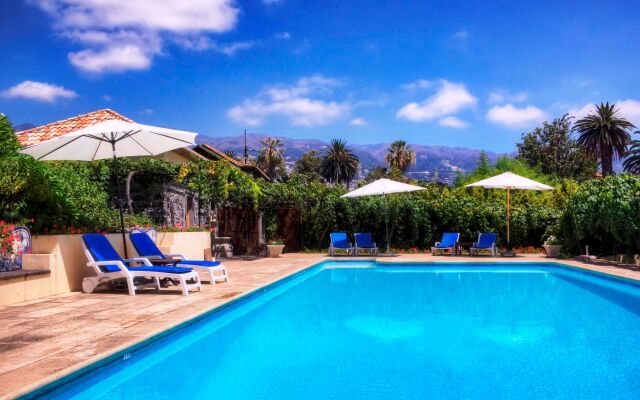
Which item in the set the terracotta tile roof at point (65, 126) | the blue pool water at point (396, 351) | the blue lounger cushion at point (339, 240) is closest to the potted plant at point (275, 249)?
the blue lounger cushion at point (339, 240)

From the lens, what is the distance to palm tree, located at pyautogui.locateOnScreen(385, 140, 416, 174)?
6538cm

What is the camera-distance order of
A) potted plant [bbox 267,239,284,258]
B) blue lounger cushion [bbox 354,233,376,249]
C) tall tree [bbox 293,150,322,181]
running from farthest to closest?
1. tall tree [bbox 293,150,322,181]
2. blue lounger cushion [bbox 354,233,376,249]
3. potted plant [bbox 267,239,284,258]

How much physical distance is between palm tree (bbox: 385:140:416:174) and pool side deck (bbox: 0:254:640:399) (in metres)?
57.9

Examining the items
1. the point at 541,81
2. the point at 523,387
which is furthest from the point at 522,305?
the point at 541,81

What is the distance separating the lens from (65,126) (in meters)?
18.1

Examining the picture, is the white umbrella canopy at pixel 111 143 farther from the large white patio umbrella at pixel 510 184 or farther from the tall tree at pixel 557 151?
the tall tree at pixel 557 151

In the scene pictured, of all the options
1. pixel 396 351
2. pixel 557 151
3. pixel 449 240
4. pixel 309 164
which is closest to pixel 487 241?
pixel 449 240

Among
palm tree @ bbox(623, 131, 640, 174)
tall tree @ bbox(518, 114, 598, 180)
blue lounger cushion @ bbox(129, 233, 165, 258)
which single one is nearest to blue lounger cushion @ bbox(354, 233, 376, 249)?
blue lounger cushion @ bbox(129, 233, 165, 258)

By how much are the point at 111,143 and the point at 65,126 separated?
10.7 meters

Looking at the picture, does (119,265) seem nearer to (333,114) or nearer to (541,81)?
(541,81)

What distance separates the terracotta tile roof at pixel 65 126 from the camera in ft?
57.4

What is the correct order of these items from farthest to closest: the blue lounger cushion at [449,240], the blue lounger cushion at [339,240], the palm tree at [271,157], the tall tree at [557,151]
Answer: the palm tree at [271,157], the tall tree at [557,151], the blue lounger cushion at [339,240], the blue lounger cushion at [449,240]

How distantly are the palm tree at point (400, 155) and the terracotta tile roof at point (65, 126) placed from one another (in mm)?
48698

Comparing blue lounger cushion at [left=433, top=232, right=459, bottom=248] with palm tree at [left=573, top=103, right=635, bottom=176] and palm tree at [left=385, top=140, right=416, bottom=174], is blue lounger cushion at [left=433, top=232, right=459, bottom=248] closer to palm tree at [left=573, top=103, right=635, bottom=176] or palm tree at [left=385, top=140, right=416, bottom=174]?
palm tree at [left=573, top=103, right=635, bottom=176]
